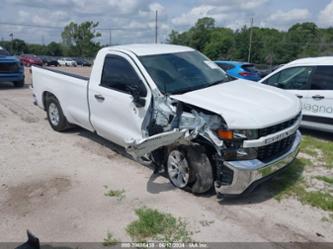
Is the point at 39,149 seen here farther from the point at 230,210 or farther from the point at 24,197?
the point at 230,210

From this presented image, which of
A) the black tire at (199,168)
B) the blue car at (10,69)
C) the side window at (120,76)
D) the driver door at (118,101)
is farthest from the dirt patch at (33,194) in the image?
the blue car at (10,69)

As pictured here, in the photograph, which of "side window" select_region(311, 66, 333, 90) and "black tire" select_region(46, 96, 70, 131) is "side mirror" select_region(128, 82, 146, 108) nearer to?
"black tire" select_region(46, 96, 70, 131)

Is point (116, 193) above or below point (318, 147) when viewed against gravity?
below

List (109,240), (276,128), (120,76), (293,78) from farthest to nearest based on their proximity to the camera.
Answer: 1. (293,78)
2. (120,76)
3. (276,128)
4. (109,240)

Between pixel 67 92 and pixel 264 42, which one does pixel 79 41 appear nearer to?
pixel 264 42

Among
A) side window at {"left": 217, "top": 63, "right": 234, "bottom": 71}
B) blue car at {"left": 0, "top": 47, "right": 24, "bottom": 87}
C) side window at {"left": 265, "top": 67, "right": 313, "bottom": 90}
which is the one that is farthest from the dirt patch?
blue car at {"left": 0, "top": 47, "right": 24, "bottom": 87}

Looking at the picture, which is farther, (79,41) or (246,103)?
(79,41)

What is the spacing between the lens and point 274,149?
4375 mm

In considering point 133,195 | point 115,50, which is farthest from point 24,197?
point 115,50

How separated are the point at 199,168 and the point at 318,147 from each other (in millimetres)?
3412

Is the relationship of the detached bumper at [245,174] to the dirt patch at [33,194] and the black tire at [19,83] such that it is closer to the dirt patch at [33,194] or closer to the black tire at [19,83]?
the dirt patch at [33,194]

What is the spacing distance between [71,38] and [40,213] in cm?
8680

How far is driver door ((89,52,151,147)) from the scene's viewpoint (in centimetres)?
500

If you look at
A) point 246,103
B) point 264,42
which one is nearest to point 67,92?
point 246,103
